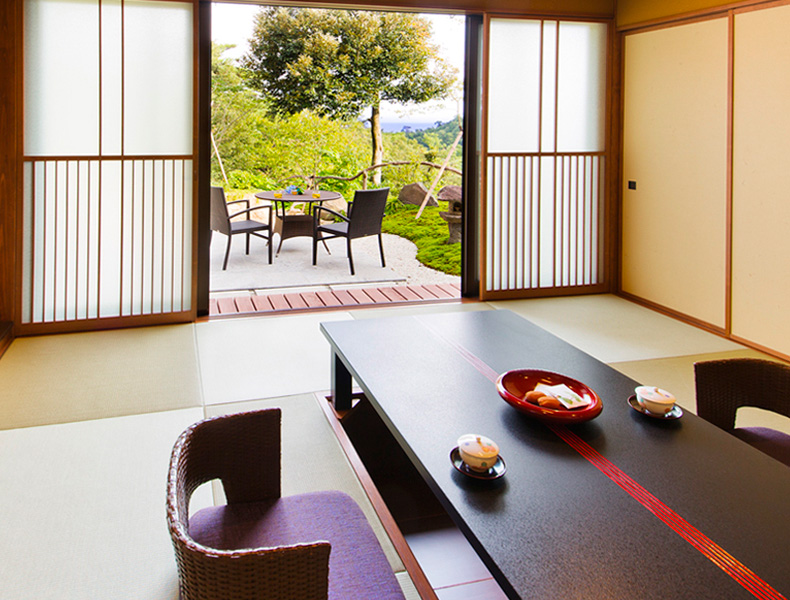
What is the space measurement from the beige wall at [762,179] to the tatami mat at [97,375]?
11.0 ft

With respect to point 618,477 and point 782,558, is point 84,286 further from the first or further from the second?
point 782,558

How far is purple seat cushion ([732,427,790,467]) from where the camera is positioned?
2154 mm

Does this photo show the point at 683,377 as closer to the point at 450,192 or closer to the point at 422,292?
the point at 422,292

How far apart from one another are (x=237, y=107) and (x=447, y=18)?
12.1ft

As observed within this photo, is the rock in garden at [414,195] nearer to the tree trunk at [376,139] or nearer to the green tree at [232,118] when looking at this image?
A: the tree trunk at [376,139]

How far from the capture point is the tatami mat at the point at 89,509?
197 centimetres

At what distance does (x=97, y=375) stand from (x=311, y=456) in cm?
156

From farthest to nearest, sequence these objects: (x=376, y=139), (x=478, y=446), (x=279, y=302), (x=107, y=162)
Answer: (x=376, y=139)
(x=279, y=302)
(x=107, y=162)
(x=478, y=446)

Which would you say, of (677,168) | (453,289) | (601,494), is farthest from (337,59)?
(601,494)

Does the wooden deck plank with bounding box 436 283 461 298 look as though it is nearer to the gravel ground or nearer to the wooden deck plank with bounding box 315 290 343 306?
the gravel ground

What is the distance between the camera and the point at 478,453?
5.57 ft

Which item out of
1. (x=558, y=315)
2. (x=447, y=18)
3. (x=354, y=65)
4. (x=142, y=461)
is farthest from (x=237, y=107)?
(x=142, y=461)

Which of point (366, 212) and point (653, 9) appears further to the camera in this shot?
point (366, 212)

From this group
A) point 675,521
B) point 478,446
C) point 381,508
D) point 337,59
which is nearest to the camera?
point 675,521
